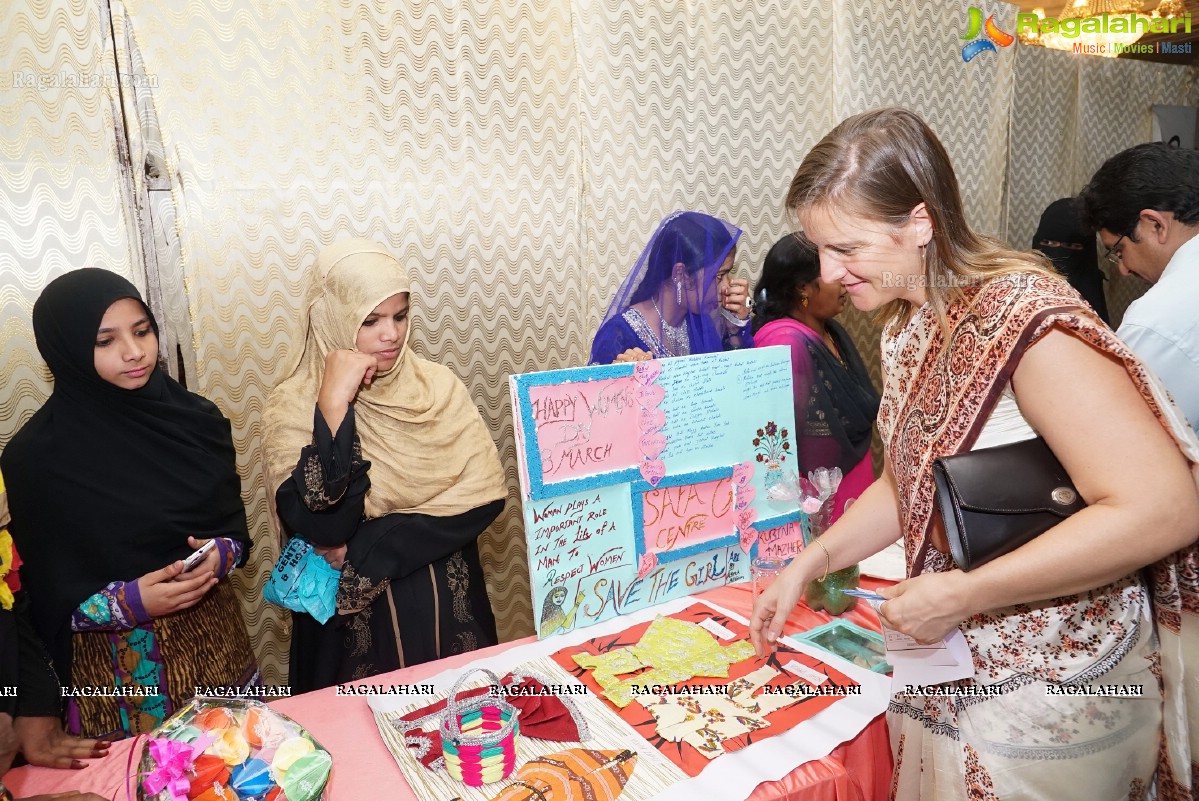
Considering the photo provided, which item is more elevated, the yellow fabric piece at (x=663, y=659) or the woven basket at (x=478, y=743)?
the woven basket at (x=478, y=743)

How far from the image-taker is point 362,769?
3.70 ft

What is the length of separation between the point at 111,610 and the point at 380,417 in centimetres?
66

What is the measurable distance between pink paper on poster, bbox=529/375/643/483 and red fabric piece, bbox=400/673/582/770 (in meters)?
0.41

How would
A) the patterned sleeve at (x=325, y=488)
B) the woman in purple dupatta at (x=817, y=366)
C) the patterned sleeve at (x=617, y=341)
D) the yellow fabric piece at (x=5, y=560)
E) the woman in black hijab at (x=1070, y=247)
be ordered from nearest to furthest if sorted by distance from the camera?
the yellow fabric piece at (x=5, y=560)
the patterned sleeve at (x=325, y=488)
the patterned sleeve at (x=617, y=341)
the woman in purple dupatta at (x=817, y=366)
the woman in black hijab at (x=1070, y=247)

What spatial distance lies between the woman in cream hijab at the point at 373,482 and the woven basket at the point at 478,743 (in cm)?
57

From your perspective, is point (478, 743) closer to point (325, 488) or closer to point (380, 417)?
point (325, 488)

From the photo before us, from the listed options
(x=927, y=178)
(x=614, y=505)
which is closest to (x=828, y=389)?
(x=614, y=505)

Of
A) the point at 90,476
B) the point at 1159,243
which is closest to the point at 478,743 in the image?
the point at 90,476

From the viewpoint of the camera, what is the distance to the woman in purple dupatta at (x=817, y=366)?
2.43 m

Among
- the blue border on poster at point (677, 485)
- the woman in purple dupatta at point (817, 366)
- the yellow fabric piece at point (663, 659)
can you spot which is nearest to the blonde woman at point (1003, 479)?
the yellow fabric piece at point (663, 659)

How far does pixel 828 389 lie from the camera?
248 centimetres

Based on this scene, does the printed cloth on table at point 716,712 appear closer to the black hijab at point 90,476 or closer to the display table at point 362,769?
the display table at point 362,769

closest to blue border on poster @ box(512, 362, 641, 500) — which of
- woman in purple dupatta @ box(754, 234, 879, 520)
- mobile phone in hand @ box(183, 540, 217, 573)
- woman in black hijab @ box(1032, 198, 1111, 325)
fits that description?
mobile phone in hand @ box(183, 540, 217, 573)

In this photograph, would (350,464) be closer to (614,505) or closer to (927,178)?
(614,505)
